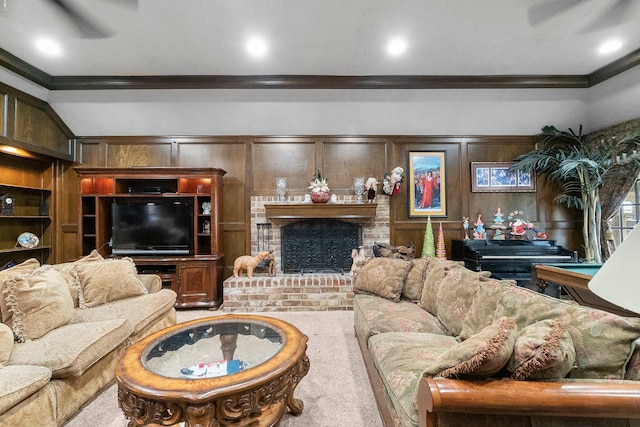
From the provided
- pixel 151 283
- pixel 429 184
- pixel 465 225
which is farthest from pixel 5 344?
pixel 465 225

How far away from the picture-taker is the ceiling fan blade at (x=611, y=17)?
2471 millimetres

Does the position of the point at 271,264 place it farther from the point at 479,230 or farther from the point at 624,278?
the point at 624,278

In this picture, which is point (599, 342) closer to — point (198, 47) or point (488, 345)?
point (488, 345)

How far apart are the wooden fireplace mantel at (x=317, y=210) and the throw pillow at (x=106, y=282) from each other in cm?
193

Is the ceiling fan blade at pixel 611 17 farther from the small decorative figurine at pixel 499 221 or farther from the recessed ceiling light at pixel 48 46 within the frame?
the recessed ceiling light at pixel 48 46

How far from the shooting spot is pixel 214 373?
61.3 inches

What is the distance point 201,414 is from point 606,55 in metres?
5.08

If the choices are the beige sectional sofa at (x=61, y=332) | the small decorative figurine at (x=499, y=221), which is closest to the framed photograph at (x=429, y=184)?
the small decorative figurine at (x=499, y=221)

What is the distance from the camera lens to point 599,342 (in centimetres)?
113

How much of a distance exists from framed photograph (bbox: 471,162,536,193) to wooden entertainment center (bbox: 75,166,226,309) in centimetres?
397

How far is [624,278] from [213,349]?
1981 millimetres

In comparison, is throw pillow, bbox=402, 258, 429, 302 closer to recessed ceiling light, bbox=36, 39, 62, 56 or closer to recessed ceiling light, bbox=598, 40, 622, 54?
recessed ceiling light, bbox=598, 40, 622, 54

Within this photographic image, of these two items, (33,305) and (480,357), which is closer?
(480,357)

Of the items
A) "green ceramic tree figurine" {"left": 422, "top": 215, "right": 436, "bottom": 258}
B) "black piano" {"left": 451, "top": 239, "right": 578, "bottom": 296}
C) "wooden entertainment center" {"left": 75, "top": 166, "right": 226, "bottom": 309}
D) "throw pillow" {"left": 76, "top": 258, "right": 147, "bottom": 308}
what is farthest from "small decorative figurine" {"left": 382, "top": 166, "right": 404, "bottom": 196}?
"throw pillow" {"left": 76, "top": 258, "right": 147, "bottom": 308}
